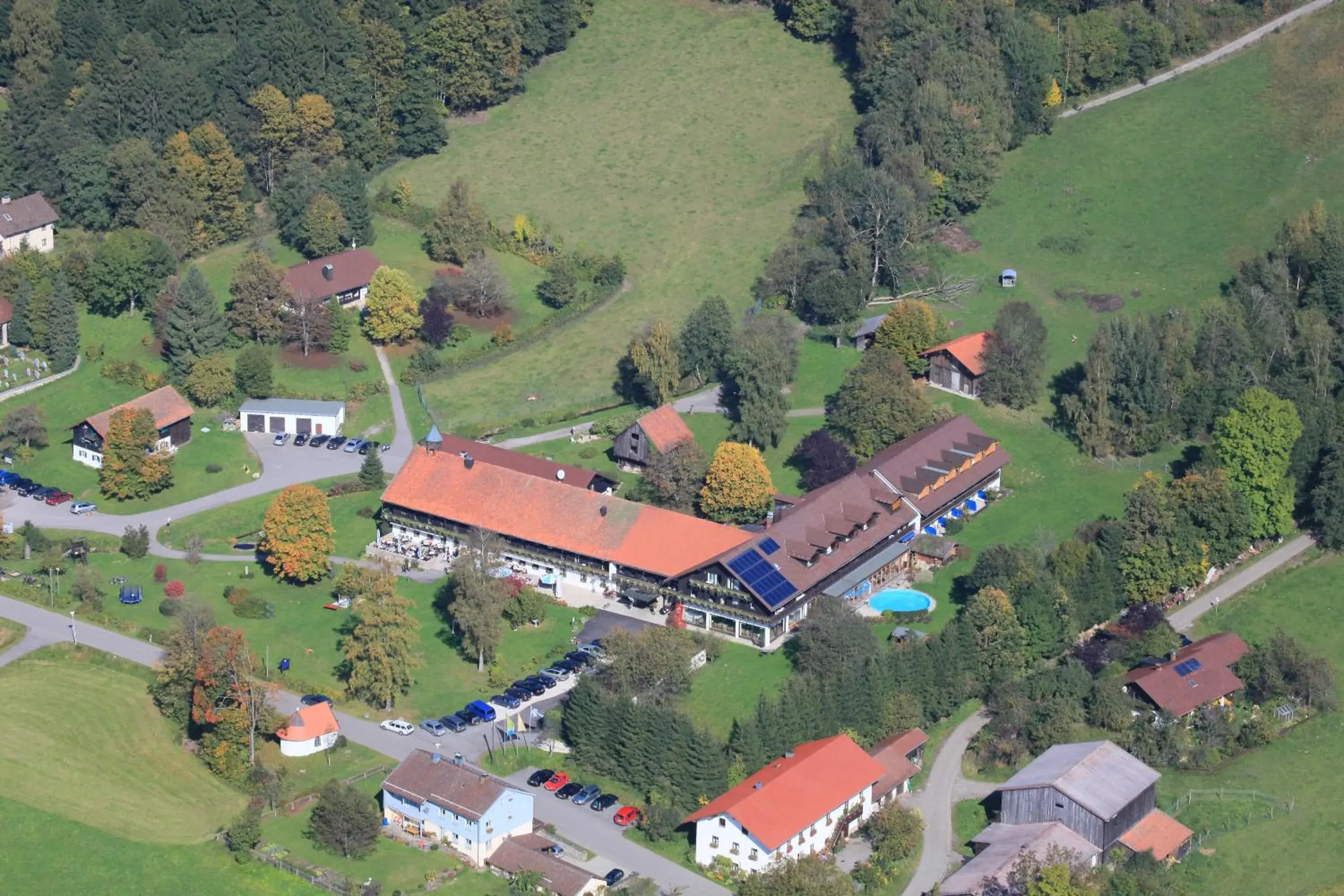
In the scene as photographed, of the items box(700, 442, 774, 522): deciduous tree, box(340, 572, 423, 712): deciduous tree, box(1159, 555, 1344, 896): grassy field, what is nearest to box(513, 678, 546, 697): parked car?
box(340, 572, 423, 712): deciduous tree

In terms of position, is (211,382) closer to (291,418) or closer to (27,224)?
(291,418)

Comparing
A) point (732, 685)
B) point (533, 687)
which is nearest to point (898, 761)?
point (732, 685)

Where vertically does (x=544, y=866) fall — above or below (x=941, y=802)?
above

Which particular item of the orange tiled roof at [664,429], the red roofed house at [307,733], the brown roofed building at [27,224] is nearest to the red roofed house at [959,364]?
the orange tiled roof at [664,429]

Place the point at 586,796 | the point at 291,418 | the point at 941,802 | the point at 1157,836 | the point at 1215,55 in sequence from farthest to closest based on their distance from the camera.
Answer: the point at 1215,55 → the point at 291,418 → the point at 941,802 → the point at 586,796 → the point at 1157,836

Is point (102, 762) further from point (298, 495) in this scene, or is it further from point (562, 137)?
point (562, 137)

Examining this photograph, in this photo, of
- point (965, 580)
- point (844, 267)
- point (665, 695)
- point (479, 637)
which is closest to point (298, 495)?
point (479, 637)

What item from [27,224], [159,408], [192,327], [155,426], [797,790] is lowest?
[159,408]

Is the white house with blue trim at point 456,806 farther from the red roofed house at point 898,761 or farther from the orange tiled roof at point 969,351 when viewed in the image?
the orange tiled roof at point 969,351
